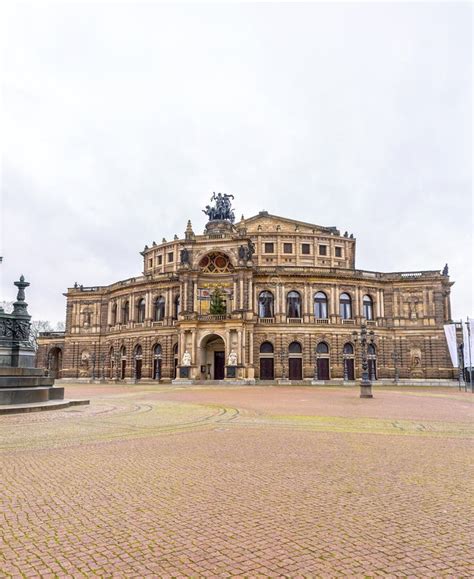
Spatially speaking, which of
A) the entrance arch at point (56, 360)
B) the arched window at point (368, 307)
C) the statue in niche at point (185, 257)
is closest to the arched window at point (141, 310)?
the statue in niche at point (185, 257)

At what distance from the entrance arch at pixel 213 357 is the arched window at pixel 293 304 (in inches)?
345

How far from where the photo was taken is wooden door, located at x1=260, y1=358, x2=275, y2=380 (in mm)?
54156

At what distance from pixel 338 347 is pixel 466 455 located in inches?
1776

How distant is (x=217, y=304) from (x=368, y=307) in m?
19.1

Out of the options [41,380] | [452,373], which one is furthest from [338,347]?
[41,380]

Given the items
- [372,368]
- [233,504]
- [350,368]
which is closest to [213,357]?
[350,368]

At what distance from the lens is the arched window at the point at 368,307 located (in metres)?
57.9

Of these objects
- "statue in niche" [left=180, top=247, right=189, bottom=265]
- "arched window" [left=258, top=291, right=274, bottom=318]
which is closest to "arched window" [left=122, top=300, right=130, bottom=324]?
"statue in niche" [left=180, top=247, right=189, bottom=265]

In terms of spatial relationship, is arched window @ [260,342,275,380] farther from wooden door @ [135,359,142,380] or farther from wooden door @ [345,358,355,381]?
wooden door @ [135,359,142,380]

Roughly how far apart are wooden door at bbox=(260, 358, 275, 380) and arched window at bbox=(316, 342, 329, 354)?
5.65 meters

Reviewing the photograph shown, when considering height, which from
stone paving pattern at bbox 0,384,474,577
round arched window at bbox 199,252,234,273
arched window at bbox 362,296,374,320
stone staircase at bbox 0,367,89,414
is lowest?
stone paving pattern at bbox 0,384,474,577

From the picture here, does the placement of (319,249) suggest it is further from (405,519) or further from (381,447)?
(405,519)

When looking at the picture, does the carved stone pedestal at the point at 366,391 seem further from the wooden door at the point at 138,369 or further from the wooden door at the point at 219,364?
the wooden door at the point at 138,369

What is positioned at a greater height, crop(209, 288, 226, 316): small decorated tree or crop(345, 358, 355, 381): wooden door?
crop(209, 288, 226, 316): small decorated tree
